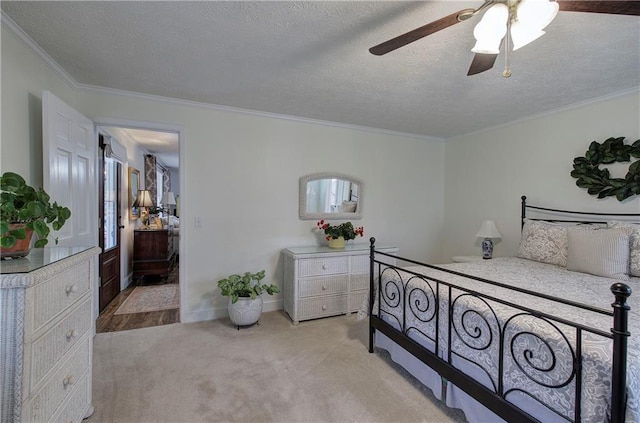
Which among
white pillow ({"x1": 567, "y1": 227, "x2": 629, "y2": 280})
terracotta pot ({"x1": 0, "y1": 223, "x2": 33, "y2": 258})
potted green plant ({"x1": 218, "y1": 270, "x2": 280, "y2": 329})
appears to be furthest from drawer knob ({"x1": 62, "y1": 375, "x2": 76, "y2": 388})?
white pillow ({"x1": 567, "y1": 227, "x2": 629, "y2": 280})

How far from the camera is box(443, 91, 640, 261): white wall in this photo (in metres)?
2.78

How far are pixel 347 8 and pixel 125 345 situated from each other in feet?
10.3

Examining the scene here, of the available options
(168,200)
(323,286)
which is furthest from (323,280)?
(168,200)

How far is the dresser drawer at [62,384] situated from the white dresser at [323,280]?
1844 millimetres

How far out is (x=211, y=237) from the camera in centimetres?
325

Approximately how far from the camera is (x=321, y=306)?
3275mm

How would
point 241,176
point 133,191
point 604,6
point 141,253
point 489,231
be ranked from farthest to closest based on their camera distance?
point 133,191
point 141,253
point 489,231
point 241,176
point 604,6

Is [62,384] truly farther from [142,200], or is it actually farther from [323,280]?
[142,200]

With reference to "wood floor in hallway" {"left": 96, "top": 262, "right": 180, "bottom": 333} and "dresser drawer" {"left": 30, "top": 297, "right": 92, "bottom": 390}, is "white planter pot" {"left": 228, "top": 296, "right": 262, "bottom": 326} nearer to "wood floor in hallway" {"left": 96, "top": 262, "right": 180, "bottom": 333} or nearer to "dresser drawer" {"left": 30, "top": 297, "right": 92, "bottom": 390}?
"wood floor in hallway" {"left": 96, "top": 262, "right": 180, "bottom": 333}

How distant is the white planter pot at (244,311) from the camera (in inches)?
115

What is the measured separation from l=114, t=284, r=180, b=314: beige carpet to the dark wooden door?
230 mm

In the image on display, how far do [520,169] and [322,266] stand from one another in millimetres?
2620

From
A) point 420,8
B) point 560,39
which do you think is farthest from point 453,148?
point 420,8

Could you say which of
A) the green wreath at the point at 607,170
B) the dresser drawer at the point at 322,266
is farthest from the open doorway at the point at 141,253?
the green wreath at the point at 607,170
